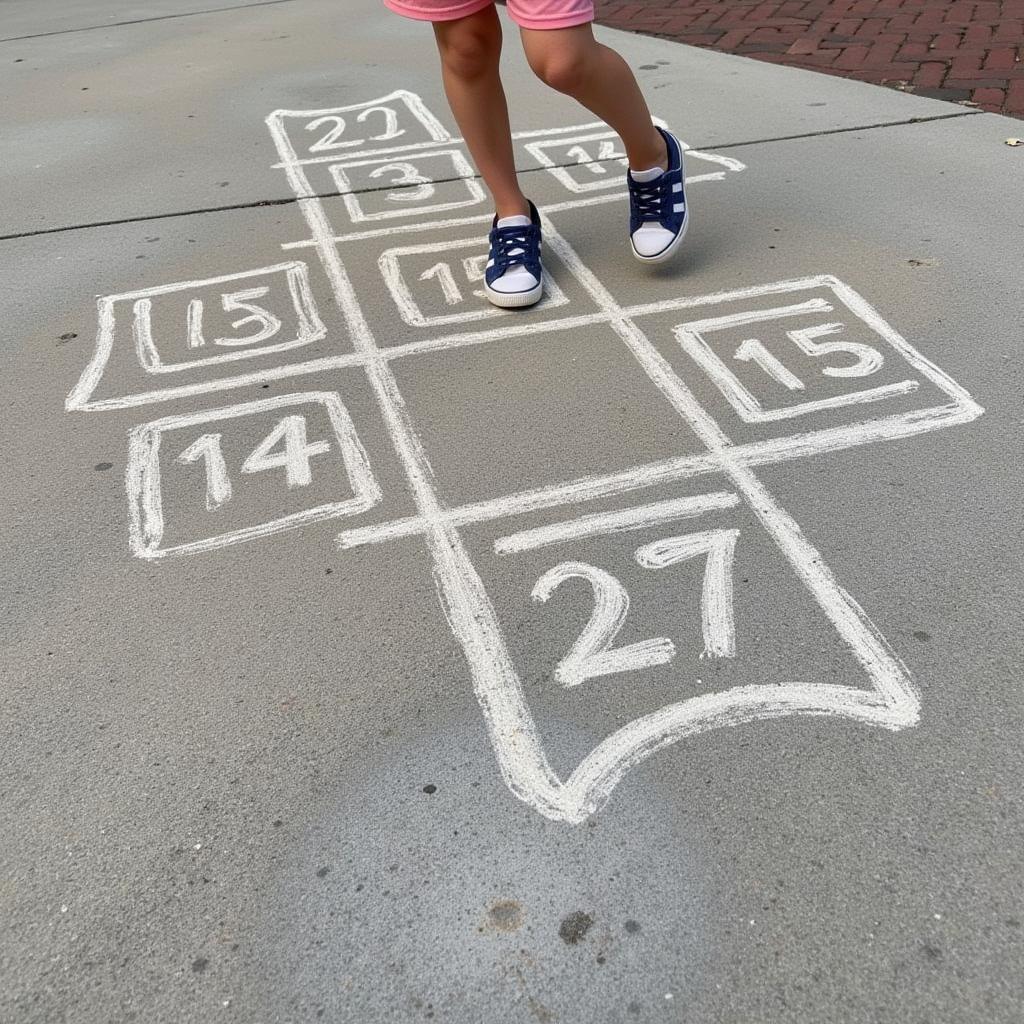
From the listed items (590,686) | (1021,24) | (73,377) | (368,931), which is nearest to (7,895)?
(368,931)

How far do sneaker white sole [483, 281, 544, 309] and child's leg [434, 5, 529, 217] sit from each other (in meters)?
0.25

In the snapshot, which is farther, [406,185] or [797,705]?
[406,185]

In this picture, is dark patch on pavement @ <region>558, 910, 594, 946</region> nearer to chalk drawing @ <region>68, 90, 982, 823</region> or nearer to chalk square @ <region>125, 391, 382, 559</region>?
chalk drawing @ <region>68, 90, 982, 823</region>

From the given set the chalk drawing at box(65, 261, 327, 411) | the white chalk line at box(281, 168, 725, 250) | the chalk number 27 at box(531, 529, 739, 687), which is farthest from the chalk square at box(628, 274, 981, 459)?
the chalk drawing at box(65, 261, 327, 411)

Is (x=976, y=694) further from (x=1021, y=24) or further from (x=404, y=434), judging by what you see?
(x=1021, y=24)

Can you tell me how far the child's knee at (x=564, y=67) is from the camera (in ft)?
8.86

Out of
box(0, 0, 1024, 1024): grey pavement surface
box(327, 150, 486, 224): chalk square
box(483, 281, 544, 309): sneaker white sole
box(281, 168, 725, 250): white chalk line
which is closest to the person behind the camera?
box(0, 0, 1024, 1024): grey pavement surface

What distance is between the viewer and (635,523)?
2.23 m

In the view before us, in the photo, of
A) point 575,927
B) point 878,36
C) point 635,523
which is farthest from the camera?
point 878,36

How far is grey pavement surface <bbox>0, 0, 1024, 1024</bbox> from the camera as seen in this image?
146 cm

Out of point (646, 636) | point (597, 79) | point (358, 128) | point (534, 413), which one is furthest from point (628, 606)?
point (358, 128)

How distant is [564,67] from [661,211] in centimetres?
60

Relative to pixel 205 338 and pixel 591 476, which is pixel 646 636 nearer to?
pixel 591 476

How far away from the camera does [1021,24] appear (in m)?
5.34
